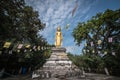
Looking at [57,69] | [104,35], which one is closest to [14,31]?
[57,69]

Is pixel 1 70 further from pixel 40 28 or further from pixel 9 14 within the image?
pixel 40 28

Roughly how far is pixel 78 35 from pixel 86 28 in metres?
2.07

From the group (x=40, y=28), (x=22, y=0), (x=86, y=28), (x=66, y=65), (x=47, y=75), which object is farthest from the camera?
(x=86, y=28)

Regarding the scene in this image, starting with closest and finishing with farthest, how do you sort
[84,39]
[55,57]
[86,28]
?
[55,57]
[86,28]
[84,39]

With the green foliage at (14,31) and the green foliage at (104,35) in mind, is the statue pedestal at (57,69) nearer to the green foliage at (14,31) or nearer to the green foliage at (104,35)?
the green foliage at (14,31)

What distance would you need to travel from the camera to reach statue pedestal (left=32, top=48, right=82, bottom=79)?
9.86m

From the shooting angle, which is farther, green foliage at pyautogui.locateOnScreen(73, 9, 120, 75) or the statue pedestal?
green foliage at pyautogui.locateOnScreen(73, 9, 120, 75)

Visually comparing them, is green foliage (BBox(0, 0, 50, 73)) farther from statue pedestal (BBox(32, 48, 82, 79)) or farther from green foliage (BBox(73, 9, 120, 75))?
green foliage (BBox(73, 9, 120, 75))

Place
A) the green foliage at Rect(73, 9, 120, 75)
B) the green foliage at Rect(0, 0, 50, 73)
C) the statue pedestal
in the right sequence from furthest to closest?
the green foliage at Rect(73, 9, 120, 75) → the green foliage at Rect(0, 0, 50, 73) → the statue pedestal

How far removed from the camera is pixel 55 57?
11.9 m

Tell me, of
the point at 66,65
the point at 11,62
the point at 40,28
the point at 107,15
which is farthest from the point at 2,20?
the point at 107,15

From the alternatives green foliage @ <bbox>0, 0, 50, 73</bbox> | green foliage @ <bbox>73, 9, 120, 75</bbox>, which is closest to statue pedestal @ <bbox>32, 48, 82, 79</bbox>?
green foliage @ <bbox>0, 0, 50, 73</bbox>

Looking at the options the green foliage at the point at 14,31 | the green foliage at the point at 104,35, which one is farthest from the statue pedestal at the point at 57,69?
the green foliage at the point at 104,35

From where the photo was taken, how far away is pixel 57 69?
1045 centimetres
